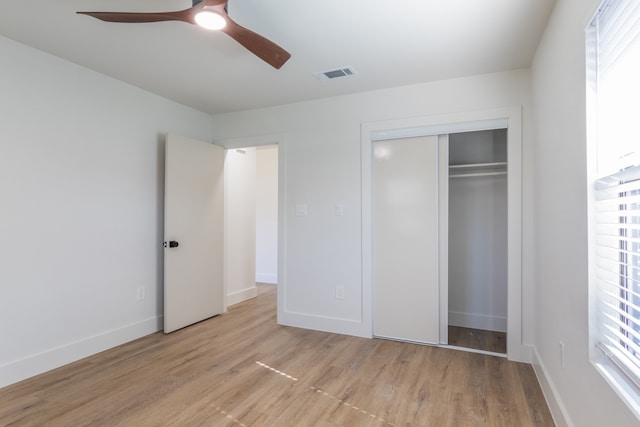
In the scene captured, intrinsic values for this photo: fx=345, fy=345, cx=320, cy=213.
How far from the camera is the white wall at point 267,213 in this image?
637cm

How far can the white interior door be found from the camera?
11.7 feet

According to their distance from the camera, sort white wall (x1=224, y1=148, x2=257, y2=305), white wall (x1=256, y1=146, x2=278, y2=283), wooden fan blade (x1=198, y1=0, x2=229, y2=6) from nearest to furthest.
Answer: wooden fan blade (x1=198, y1=0, x2=229, y2=6) < white wall (x1=224, y1=148, x2=257, y2=305) < white wall (x1=256, y1=146, x2=278, y2=283)

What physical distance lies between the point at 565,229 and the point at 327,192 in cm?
223

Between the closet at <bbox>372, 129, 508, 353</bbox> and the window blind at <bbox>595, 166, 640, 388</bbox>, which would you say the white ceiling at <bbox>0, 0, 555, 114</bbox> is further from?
the window blind at <bbox>595, 166, 640, 388</bbox>

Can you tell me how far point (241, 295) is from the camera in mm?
4859

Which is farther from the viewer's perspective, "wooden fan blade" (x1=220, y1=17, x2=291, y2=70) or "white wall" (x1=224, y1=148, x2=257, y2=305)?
"white wall" (x1=224, y1=148, x2=257, y2=305)

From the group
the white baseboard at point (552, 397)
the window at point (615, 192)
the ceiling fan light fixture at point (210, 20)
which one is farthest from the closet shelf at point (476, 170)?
the ceiling fan light fixture at point (210, 20)

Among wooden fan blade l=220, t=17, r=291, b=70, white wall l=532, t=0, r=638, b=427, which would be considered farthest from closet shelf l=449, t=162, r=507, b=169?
wooden fan blade l=220, t=17, r=291, b=70

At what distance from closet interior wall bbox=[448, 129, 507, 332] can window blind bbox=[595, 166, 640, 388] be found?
2249 millimetres

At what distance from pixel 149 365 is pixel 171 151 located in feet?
6.66

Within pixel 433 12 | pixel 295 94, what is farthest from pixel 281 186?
pixel 433 12

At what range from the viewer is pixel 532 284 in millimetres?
2830

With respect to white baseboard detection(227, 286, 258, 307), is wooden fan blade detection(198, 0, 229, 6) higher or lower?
higher

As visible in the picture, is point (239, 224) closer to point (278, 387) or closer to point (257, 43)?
point (278, 387)
